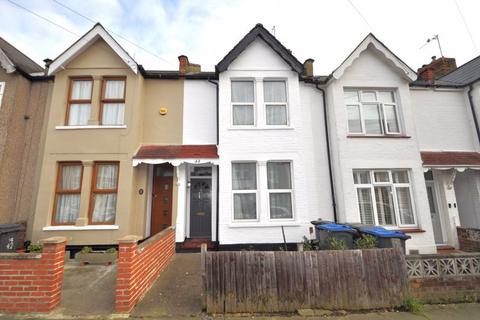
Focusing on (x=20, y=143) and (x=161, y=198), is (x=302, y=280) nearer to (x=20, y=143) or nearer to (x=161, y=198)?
(x=161, y=198)

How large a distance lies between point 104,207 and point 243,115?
5.75m

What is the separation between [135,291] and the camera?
428 centimetres

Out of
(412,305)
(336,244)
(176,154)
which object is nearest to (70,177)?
(176,154)

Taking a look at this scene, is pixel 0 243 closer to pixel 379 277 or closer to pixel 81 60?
pixel 81 60

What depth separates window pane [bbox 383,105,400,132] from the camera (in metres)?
8.84

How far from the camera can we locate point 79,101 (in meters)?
8.16

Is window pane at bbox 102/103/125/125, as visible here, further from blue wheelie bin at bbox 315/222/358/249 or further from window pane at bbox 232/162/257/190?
blue wheelie bin at bbox 315/222/358/249

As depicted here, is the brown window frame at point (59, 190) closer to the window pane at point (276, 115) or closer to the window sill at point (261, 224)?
the window sill at point (261, 224)

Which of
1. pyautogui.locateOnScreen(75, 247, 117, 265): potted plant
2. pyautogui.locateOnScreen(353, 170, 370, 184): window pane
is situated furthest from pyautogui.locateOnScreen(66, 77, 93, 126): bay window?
pyautogui.locateOnScreen(353, 170, 370, 184): window pane

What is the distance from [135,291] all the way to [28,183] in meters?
6.53

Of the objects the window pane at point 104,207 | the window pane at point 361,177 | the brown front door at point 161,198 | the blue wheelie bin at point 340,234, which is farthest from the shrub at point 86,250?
the window pane at point 361,177

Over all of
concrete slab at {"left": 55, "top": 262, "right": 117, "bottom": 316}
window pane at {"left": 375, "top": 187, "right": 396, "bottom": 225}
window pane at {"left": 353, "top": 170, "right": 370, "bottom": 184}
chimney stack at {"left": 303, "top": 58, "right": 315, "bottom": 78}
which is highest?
chimney stack at {"left": 303, "top": 58, "right": 315, "bottom": 78}

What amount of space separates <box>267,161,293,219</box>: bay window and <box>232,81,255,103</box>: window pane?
2567 mm

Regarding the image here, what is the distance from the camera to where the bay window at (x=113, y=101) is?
820 cm
